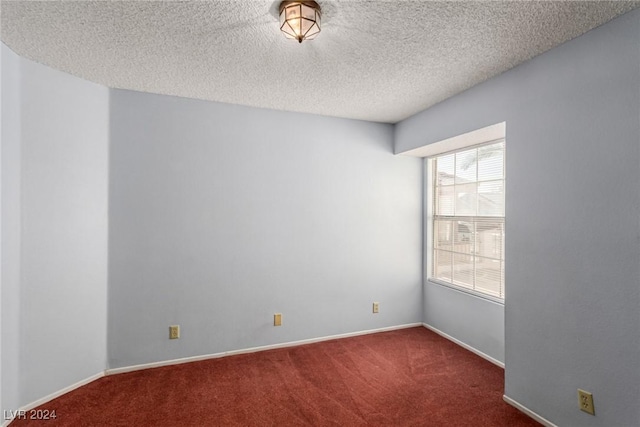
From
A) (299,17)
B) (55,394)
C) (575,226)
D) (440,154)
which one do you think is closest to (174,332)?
(55,394)

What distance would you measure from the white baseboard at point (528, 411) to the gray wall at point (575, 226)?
43 millimetres

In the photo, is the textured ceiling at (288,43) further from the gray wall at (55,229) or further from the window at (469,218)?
the window at (469,218)

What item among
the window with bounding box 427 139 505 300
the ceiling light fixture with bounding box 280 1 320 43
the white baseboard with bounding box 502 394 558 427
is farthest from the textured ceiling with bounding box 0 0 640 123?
the white baseboard with bounding box 502 394 558 427

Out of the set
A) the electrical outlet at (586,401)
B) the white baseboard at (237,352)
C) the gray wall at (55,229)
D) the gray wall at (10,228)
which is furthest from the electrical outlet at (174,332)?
the electrical outlet at (586,401)

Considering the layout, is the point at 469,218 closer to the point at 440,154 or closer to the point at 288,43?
the point at 440,154

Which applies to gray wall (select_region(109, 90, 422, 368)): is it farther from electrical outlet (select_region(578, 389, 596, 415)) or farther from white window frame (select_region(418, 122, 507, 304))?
electrical outlet (select_region(578, 389, 596, 415))

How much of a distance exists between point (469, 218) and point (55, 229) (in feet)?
12.3

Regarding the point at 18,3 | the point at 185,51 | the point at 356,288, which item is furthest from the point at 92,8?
the point at 356,288

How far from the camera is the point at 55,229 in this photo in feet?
8.19

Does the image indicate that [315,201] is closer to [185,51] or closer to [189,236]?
[189,236]

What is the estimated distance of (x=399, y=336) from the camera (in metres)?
3.72

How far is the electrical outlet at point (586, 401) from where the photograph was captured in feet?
6.32

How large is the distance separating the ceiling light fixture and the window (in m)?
2.23

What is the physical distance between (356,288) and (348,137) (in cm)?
174
